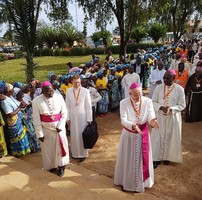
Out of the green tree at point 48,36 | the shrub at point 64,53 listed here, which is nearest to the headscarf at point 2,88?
the shrub at point 64,53

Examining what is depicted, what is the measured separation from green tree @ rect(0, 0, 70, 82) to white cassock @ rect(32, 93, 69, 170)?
567 centimetres

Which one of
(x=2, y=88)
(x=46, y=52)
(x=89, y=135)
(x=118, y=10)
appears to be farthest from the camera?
(x=46, y=52)

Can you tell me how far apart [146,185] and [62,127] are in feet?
5.53

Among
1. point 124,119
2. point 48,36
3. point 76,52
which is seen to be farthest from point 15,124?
point 48,36

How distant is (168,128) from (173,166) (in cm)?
77

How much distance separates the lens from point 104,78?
27.2 feet

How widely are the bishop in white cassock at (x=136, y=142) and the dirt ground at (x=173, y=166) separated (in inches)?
15.2

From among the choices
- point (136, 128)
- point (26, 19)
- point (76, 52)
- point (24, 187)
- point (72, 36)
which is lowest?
point (24, 187)

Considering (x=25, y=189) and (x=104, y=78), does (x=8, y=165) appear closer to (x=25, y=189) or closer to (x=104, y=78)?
(x=25, y=189)

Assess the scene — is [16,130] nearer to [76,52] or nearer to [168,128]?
[168,128]

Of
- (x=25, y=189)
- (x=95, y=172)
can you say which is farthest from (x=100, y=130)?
(x=25, y=189)

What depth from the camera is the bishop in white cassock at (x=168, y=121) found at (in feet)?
16.1

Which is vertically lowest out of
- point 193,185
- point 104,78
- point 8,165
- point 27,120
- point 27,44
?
point 193,185

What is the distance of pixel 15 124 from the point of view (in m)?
5.18
